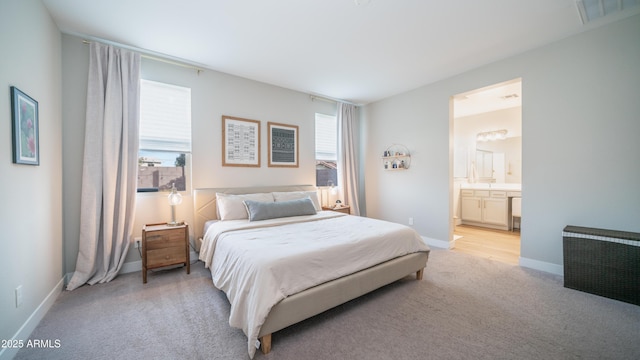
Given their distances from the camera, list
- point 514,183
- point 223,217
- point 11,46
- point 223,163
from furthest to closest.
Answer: point 514,183
point 223,163
point 223,217
point 11,46

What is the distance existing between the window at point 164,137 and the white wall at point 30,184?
2.48 feet

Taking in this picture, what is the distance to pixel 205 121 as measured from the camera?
3.53 metres

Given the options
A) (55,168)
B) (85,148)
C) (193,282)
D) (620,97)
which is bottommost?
(193,282)

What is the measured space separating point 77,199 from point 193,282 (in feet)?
5.33

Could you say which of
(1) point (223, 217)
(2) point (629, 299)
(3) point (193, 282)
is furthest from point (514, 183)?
(3) point (193, 282)

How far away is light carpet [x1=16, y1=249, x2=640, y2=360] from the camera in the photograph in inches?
64.4

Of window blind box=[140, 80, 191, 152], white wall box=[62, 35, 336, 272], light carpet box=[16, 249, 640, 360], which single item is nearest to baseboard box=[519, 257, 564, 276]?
light carpet box=[16, 249, 640, 360]

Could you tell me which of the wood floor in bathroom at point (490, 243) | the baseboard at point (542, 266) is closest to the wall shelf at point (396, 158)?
the wood floor in bathroom at point (490, 243)

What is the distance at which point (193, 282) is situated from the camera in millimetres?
2744

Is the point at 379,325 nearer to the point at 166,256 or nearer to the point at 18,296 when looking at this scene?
the point at 166,256

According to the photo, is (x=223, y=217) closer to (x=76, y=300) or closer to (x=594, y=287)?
(x=76, y=300)

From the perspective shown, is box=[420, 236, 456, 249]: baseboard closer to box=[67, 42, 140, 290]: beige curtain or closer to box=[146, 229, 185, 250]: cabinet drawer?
box=[146, 229, 185, 250]: cabinet drawer

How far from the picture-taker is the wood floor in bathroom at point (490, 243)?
362 cm

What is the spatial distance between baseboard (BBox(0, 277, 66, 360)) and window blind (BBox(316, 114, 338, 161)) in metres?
3.85
